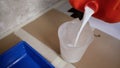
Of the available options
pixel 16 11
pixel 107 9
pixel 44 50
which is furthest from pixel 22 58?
pixel 107 9

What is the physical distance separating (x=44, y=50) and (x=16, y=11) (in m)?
0.22

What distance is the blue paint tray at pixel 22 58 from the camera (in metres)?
0.56

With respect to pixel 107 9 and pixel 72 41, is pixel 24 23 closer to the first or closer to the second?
pixel 72 41

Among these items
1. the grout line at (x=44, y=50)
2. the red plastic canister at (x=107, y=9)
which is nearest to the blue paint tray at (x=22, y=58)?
the grout line at (x=44, y=50)

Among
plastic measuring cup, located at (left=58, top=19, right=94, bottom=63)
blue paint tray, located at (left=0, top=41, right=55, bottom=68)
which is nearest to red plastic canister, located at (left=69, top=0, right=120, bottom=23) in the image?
plastic measuring cup, located at (left=58, top=19, right=94, bottom=63)

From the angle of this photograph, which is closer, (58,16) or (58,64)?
(58,64)

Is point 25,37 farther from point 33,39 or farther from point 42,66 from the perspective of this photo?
point 42,66

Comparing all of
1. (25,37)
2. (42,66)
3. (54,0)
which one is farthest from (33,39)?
(54,0)

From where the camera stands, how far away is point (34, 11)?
750 millimetres

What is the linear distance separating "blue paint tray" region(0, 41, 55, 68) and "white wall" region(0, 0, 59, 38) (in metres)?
0.14

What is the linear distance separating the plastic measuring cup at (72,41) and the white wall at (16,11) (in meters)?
0.22

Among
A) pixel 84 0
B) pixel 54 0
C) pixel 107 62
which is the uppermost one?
pixel 84 0

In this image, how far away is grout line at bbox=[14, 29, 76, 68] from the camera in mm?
581

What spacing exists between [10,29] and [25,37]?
8cm
